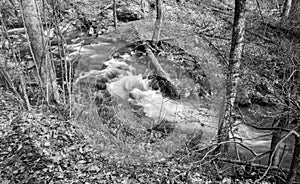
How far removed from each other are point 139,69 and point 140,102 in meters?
2.26

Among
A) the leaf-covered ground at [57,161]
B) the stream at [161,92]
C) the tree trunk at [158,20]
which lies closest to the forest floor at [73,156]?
the leaf-covered ground at [57,161]

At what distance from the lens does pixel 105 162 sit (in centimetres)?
492

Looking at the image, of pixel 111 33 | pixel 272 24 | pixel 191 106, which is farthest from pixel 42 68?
pixel 272 24

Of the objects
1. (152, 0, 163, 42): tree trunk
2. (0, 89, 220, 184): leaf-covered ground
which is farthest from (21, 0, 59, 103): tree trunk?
(152, 0, 163, 42): tree trunk

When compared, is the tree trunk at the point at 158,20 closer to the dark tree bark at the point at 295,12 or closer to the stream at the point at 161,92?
the stream at the point at 161,92

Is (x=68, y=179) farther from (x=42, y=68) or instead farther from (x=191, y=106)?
(x=191, y=106)

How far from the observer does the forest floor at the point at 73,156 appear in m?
4.23

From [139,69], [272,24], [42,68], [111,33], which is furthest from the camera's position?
[111,33]

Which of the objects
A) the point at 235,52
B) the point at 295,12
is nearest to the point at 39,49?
the point at 235,52

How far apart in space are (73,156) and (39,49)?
2.83 metres

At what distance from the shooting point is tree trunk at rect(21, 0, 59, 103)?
5520 mm

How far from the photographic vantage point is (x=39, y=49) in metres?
5.86

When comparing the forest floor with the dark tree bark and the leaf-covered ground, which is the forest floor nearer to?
the leaf-covered ground

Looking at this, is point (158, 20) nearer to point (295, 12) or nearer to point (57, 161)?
point (295, 12)
